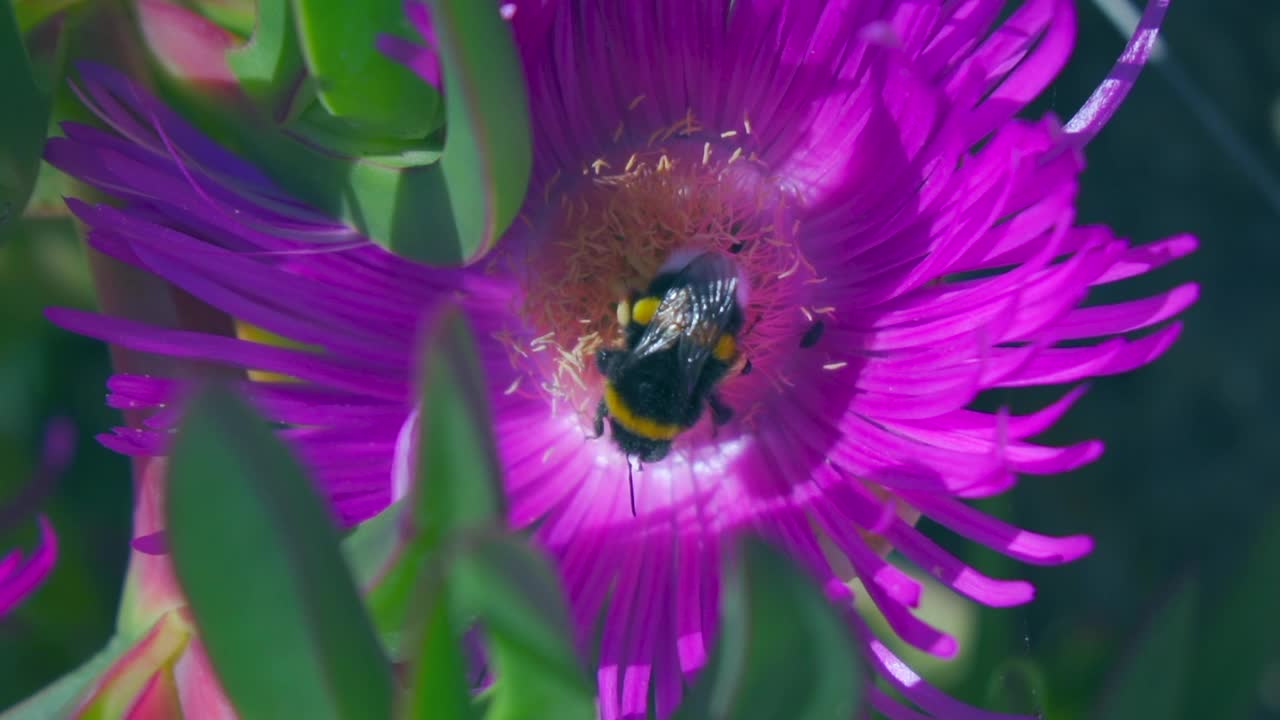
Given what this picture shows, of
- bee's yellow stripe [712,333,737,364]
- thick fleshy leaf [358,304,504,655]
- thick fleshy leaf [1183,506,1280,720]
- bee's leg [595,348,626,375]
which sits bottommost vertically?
thick fleshy leaf [1183,506,1280,720]

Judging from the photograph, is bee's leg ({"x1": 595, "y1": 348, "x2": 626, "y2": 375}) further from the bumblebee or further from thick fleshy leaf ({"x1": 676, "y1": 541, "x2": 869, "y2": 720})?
thick fleshy leaf ({"x1": 676, "y1": 541, "x2": 869, "y2": 720})

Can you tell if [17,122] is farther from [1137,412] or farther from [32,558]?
[1137,412]

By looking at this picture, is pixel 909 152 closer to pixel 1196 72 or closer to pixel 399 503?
pixel 399 503

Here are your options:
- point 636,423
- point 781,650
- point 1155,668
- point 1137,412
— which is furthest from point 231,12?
point 1137,412

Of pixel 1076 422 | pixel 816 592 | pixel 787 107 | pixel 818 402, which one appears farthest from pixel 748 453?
pixel 816 592

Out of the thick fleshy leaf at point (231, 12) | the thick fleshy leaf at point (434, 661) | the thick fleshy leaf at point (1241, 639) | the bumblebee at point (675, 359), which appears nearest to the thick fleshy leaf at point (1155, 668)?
the thick fleshy leaf at point (1241, 639)

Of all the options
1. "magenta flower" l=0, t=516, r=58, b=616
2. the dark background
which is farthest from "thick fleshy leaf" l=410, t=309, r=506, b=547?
the dark background
